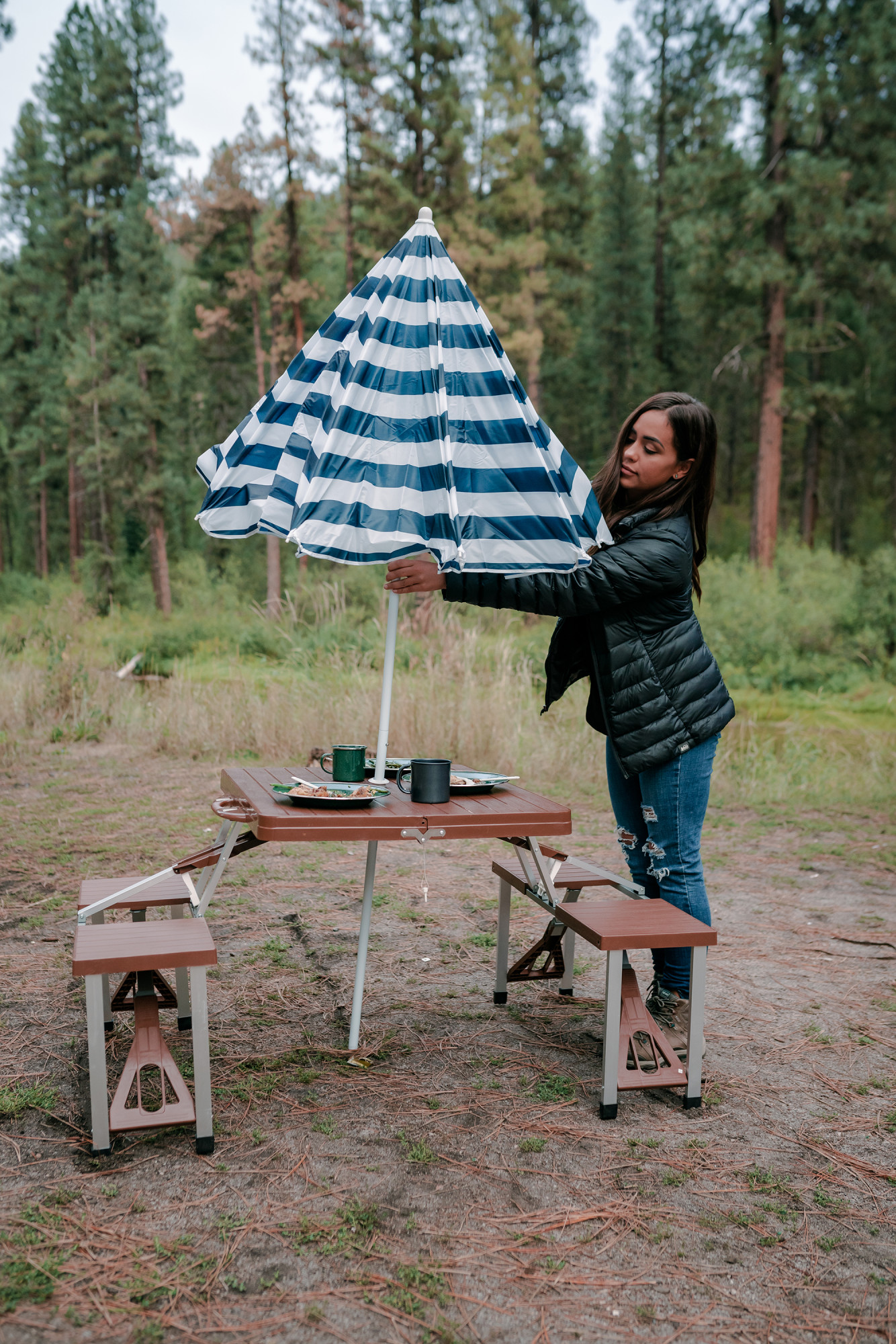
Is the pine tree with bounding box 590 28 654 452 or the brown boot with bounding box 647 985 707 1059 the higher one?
the pine tree with bounding box 590 28 654 452

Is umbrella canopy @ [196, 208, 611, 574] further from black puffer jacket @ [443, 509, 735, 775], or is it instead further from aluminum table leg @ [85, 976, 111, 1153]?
aluminum table leg @ [85, 976, 111, 1153]

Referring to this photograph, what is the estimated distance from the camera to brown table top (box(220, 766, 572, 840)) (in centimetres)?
226

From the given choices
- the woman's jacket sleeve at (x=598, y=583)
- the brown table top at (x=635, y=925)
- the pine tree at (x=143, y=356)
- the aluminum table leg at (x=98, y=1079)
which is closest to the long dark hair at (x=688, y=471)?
the woman's jacket sleeve at (x=598, y=583)

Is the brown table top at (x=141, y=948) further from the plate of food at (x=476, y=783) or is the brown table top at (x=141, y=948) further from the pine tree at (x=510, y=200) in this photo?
the pine tree at (x=510, y=200)

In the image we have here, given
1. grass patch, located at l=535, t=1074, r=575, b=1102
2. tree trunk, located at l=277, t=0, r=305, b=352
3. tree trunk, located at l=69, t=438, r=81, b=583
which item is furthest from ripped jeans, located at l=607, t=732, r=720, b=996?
tree trunk, located at l=69, t=438, r=81, b=583

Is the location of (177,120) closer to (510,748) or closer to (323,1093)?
(510,748)

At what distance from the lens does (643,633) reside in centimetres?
261

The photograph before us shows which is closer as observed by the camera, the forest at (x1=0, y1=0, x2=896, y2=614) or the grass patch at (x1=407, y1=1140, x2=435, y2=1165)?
the grass patch at (x1=407, y1=1140, x2=435, y2=1165)

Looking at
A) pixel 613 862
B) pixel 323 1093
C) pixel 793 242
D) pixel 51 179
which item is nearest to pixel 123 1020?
pixel 323 1093

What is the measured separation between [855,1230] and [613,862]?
9.70ft

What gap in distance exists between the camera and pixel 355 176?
18750mm

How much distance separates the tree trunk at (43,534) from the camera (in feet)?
97.8

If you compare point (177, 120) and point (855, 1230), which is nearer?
point (855, 1230)

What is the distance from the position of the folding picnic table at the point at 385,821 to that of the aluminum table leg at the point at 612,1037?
353 millimetres
